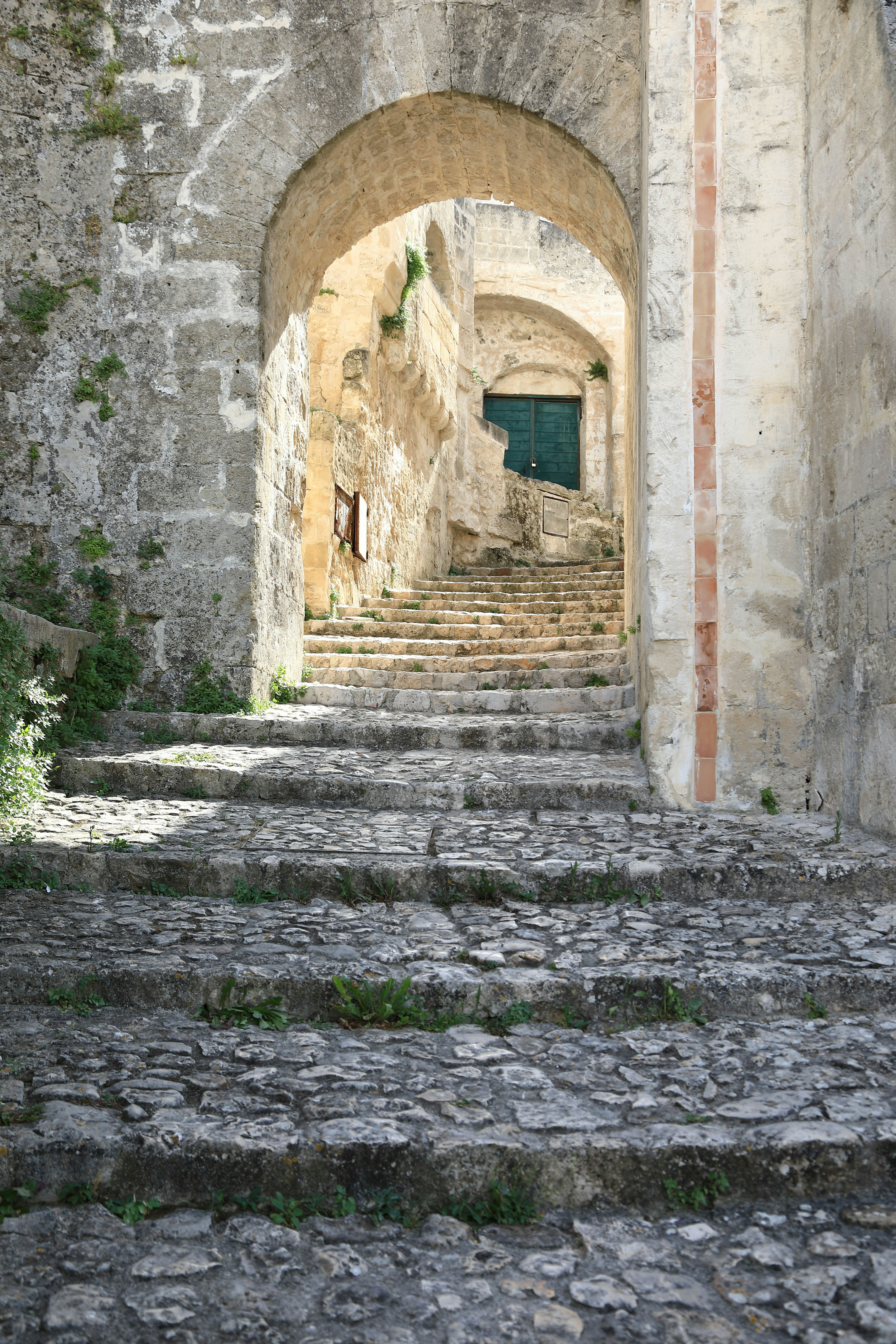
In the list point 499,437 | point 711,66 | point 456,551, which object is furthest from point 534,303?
point 711,66

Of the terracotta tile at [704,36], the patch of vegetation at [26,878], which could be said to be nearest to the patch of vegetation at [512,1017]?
the patch of vegetation at [26,878]

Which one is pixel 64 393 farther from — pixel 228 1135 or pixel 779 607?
pixel 228 1135

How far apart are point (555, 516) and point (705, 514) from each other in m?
10.9

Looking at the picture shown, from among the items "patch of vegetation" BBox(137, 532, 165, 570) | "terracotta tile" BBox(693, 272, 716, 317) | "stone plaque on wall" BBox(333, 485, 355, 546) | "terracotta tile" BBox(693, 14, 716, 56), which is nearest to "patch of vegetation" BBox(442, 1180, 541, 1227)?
"terracotta tile" BBox(693, 272, 716, 317)

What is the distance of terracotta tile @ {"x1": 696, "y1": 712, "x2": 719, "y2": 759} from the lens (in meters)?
4.40

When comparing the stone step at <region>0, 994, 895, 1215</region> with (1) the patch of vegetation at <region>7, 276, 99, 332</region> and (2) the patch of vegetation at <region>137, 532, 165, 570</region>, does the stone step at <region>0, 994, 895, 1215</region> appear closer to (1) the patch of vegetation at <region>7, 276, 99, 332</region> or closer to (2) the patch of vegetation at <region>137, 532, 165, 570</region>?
(2) the patch of vegetation at <region>137, 532, 165, 570</region>

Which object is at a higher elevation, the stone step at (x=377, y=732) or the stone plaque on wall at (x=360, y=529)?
the stone plaque on wall at (x=360, y=529)

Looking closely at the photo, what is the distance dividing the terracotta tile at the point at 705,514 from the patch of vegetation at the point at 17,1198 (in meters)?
3.52

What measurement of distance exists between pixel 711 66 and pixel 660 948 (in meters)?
3.90

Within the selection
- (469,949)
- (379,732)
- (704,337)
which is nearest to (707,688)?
(704,337)

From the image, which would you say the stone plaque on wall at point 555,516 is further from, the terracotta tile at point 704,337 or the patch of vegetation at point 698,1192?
the patch of vegetation at point 698,1192

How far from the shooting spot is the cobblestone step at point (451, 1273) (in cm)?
150

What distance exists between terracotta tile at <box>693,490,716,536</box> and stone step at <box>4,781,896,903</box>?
123cm

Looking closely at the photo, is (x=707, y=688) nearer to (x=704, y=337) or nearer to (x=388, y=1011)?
(x=704, y=337)
